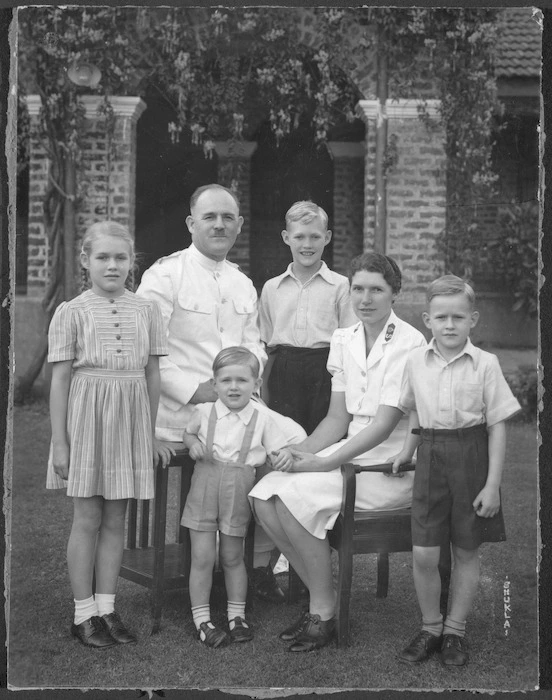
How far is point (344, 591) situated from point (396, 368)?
2.95 ft

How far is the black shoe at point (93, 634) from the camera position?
3533 millimetres

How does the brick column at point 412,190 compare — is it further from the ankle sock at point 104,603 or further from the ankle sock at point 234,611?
the ankle sock at point 104,603

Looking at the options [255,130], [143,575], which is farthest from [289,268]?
[143,575]

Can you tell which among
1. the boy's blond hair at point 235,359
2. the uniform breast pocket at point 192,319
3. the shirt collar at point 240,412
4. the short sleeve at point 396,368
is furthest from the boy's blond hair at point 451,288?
the uniform breast pocket at point 192,319

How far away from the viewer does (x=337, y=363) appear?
12.4 feet

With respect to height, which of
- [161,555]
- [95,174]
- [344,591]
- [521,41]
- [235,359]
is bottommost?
[344,591]

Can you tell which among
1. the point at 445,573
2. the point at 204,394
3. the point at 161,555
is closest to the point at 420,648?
the point at 445,573

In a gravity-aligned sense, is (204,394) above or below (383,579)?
above

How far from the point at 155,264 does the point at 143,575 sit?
1280mm

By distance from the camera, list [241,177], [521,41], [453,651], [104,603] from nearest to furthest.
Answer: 1. [453,651]
2. [104,603]
3. [521,41]
4. [241,177]

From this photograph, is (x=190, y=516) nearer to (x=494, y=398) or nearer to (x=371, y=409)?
(x=371, y=409)

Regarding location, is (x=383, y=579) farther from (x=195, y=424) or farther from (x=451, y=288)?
(x=451, y=288)

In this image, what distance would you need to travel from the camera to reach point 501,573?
3.66m

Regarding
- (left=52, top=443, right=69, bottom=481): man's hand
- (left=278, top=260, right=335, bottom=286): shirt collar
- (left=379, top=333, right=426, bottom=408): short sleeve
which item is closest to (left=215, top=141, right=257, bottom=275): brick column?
(left=278, top=260, right=335, bottom=286): shirt collar
